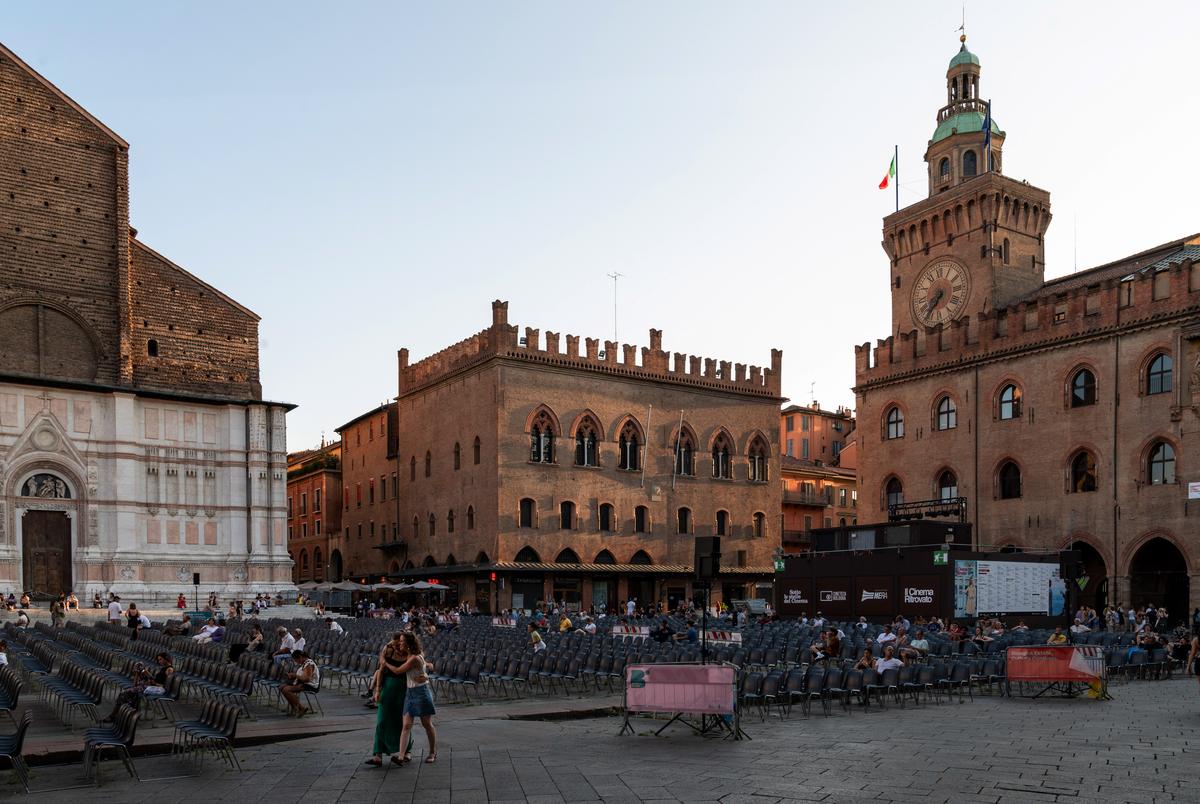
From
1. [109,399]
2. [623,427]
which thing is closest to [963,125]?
[623,427]

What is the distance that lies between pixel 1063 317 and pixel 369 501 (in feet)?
126

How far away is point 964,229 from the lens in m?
51.9

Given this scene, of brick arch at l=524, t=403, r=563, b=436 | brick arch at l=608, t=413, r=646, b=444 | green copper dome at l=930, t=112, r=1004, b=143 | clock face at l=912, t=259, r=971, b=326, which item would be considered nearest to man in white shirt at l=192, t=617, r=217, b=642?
brick arch at l=524, t=403, r=563, b=436

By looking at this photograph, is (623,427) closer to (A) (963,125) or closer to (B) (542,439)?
(B) (542,439)

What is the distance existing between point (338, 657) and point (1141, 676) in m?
15.8

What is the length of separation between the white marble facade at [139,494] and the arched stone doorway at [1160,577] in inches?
1301

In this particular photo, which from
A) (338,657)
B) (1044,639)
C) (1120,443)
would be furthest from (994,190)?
(338,657)

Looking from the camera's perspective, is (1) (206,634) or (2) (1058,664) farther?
(1) (206,634)

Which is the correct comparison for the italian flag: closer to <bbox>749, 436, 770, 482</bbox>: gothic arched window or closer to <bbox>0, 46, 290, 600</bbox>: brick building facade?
<bbox>749, 436, 770, 482</bbox>: gothic arched window

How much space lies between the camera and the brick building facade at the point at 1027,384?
130 ft

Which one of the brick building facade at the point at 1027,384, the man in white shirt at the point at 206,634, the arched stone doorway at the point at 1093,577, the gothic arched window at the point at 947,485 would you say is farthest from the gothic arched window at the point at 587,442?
the man in white shirt at the point at 206,634

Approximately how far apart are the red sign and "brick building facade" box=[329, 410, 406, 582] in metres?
43.3

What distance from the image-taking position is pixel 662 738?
1320 centimetres

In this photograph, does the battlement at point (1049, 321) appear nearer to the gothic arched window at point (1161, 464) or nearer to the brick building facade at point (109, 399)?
the gothic arched window at point (1161, 464)
